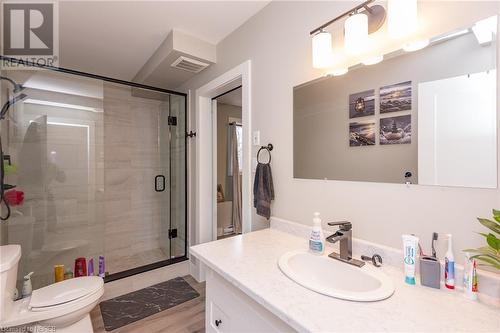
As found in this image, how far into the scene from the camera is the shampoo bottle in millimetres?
743

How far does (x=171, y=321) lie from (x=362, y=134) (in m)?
1.91

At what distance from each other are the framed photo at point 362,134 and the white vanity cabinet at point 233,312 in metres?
0.82

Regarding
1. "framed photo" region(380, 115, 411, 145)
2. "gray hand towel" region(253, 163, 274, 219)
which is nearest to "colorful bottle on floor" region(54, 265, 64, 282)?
"gray hand towel" region(253, 163, 274, 219)

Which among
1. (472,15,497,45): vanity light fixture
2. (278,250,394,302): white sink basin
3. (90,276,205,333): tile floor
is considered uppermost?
(472,15,497,45): vanity light fixture

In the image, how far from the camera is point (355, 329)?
1.90 ft

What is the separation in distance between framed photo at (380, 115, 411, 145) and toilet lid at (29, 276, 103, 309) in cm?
198

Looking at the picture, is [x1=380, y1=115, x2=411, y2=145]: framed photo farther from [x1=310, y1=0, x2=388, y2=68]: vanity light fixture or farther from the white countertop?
the white countertop

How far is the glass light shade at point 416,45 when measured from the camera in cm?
85

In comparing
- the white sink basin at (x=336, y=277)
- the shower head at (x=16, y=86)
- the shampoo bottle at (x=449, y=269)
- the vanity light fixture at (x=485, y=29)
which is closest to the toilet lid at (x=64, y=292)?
the white sink basin at (x=336, y=277)

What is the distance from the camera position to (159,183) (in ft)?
10.2

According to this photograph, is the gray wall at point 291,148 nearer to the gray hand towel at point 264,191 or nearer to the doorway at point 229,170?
the gray hand towel at point 264,191

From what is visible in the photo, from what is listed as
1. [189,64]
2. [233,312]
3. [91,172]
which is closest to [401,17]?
[233,312]

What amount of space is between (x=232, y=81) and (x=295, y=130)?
0.85 meters

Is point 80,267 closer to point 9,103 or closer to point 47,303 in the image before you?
point 47,303
